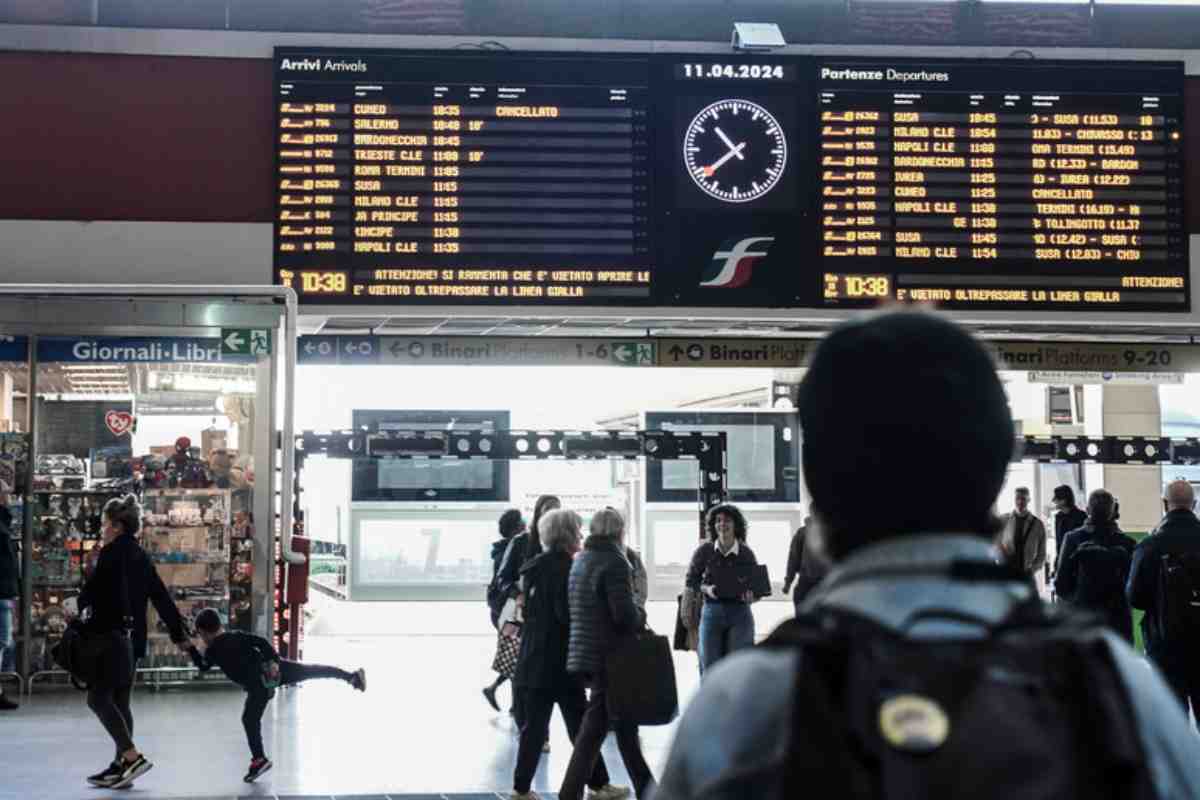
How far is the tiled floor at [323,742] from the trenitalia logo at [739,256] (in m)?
2.85

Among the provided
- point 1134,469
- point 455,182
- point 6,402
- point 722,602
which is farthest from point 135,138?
point 1134,469

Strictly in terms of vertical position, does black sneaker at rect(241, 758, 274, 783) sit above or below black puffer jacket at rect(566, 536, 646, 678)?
below

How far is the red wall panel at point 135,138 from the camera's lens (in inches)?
438

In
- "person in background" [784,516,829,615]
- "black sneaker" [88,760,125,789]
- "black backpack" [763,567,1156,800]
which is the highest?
"black backpack" [763,567,1156,800]

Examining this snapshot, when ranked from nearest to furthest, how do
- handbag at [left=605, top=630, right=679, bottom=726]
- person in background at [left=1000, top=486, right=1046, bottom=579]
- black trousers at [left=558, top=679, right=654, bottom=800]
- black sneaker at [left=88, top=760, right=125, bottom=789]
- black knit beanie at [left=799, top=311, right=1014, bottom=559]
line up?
1. black knit beanie at [left=799, top=311, right=1014, bottom=559]
2. handbag at [left=605, top=630, right=679, bottom=726]
3. black trousers at [left=558, top=679, right=654, bottom=800]
4. black sneaker at [left=88, top=760, right=125, bottom=789]
5. person in background at [left=1000, top=486, right=1046, bottom=579]

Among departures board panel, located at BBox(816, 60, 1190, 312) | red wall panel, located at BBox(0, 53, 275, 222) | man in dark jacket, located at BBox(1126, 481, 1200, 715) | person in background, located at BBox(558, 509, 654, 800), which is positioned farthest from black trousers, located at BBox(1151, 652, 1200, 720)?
red wall panel, located at BBox(0, 53, 275, 222)

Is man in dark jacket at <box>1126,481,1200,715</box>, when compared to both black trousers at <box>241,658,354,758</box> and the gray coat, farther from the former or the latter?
the gray coat

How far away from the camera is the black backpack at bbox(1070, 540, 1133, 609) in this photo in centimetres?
1009

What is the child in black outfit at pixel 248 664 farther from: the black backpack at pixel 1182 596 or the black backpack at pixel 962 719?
the black backpack at pixel 962 719

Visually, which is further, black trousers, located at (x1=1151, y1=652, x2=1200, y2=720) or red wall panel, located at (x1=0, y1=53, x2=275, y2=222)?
red wall panel, located at (x1=0, y1=53, x2=275, y2=222)

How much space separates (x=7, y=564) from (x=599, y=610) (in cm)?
591

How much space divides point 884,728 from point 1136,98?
1019cm

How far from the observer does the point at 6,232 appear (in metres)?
11.3

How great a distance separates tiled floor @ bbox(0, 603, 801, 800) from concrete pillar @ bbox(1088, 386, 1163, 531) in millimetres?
8594
